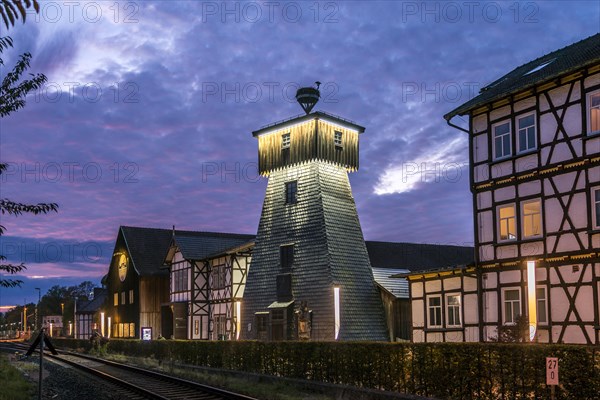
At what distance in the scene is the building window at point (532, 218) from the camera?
2412 cm

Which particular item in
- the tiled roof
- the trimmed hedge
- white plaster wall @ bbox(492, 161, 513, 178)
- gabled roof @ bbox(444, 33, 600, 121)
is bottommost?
the trimmed hedge

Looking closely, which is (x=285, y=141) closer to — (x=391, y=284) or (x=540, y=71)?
(x=391, y=284)

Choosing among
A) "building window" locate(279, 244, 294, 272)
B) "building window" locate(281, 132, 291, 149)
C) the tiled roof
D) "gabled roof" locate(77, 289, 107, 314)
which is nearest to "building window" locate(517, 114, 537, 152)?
the tiled roof

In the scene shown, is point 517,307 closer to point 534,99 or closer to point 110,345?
point 534,99

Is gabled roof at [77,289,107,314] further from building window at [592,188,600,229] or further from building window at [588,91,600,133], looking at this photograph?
building window at [588,91,600,133]

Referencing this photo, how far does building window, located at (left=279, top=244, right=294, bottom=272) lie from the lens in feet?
127

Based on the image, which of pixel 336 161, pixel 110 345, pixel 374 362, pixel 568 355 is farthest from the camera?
pixel 110 345

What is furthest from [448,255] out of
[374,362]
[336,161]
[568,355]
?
[568,355]

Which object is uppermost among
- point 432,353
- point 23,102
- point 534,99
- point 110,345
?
point 534,99

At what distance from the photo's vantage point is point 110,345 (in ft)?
158

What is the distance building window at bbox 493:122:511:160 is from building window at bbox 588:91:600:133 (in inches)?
143

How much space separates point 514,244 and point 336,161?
1686 cm

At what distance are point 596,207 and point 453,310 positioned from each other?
25.9ft

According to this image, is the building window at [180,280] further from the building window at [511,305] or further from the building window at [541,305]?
the building window at [541,305]
